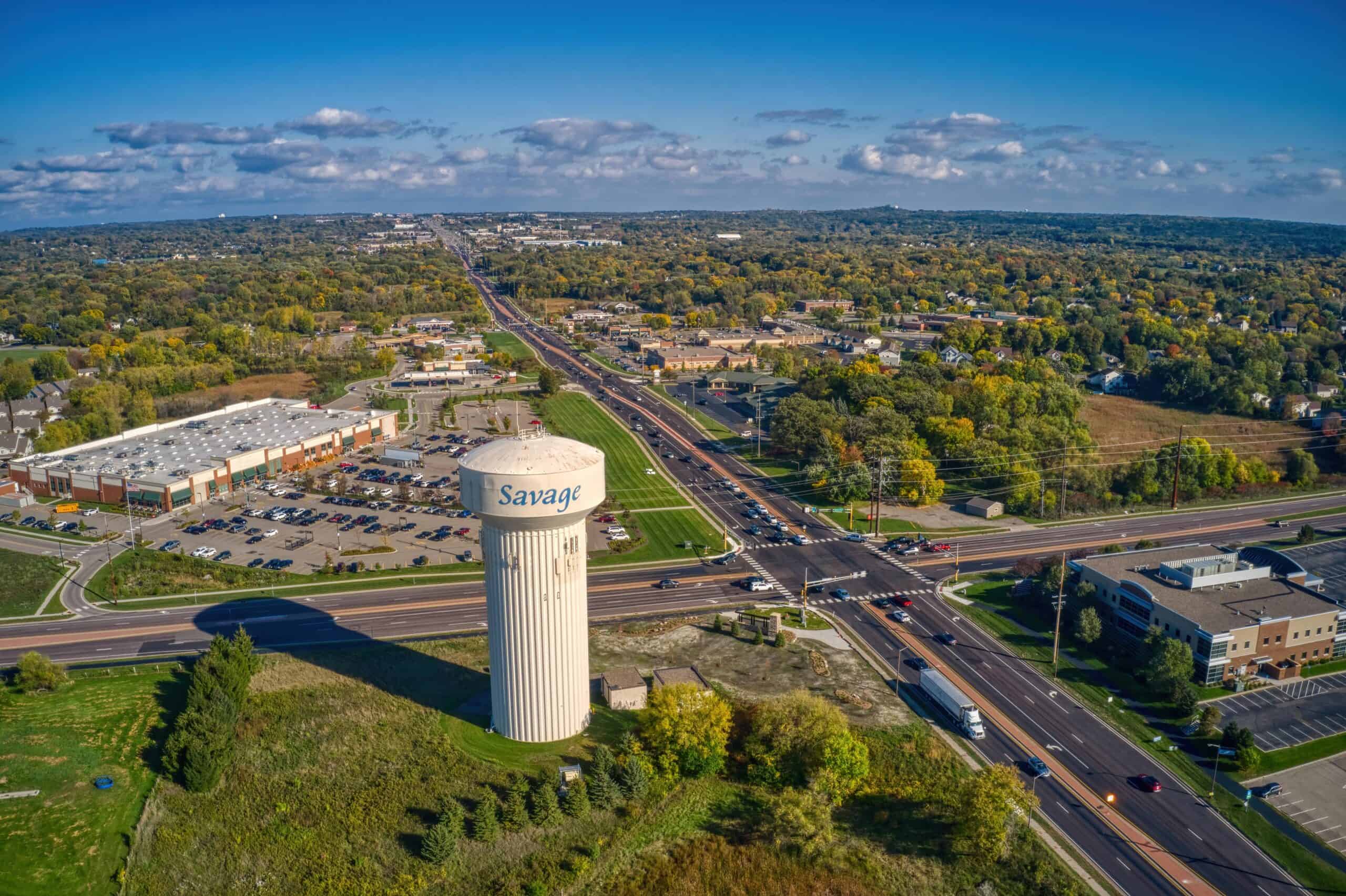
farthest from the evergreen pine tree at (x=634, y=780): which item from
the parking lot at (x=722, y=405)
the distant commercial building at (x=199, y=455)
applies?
the parking lot at (x=722, y=405)

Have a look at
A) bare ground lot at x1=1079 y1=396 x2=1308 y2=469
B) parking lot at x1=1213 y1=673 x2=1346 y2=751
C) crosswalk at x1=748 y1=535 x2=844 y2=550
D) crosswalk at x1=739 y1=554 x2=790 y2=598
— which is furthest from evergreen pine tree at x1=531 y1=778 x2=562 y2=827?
bare ground lot at x1=1079 y1=396 x2=1308 y2=469

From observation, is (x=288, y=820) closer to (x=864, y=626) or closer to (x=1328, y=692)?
(x=864, y=626)

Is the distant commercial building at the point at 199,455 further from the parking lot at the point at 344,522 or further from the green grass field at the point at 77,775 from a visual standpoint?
the green grass field at the point at 77,775

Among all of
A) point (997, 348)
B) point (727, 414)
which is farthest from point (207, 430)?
point (997, 348)

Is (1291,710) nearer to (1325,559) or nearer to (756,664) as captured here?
(1325,559)

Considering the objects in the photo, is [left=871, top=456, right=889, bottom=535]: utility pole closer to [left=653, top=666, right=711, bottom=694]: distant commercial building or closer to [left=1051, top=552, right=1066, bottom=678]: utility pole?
[left=1051, top=552, right=1066, bottom=678]: utility pole

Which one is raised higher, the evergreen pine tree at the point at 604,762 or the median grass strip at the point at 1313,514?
the evergreen pine tree at the point at 604,762
